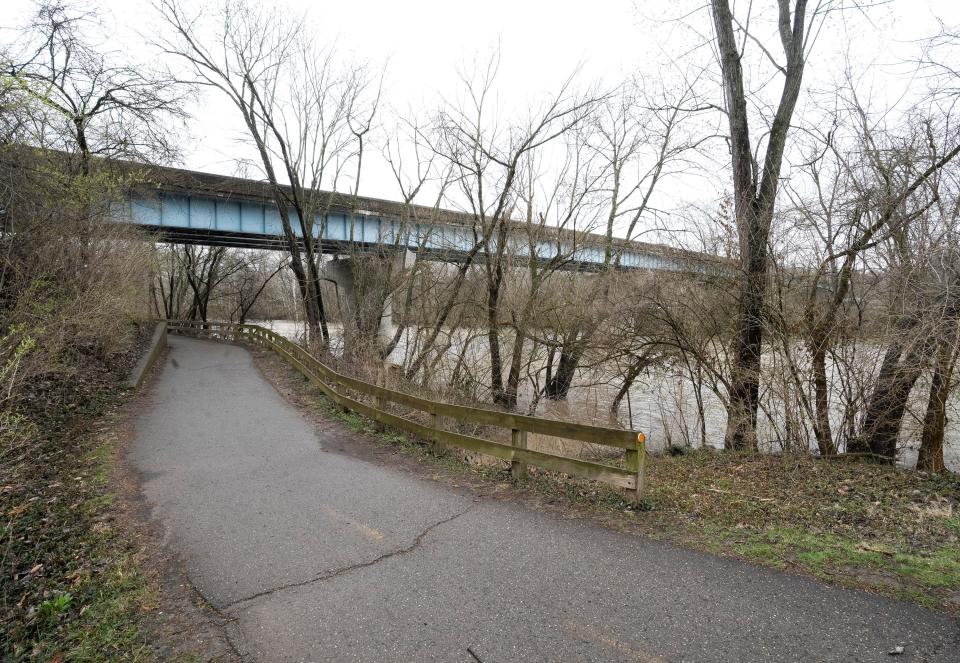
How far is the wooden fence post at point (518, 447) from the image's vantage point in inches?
250

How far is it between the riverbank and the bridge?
4279mm

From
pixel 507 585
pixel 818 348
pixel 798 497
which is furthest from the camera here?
pixel 818 348

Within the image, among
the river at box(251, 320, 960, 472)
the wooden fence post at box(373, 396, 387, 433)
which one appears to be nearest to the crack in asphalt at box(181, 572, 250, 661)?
the wooden fence post at box(373, 396, 387, 433)

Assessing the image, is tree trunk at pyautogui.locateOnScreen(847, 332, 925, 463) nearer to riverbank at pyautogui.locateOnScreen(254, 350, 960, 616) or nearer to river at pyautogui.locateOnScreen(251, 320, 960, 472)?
riverbank at pyautogui.locateOnScreen(254, 350, 960, 616)

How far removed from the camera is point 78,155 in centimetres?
1376

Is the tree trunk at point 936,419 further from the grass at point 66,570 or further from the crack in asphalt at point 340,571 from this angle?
the grass at point 66,570

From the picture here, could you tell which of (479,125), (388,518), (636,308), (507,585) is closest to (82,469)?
(388,518)

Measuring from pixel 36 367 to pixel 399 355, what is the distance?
18.0 meters

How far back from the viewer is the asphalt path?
10.6 ft

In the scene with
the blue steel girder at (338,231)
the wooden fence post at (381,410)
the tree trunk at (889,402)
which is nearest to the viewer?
the tree trunk at (889,402)

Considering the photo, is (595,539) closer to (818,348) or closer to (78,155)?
(818,348)

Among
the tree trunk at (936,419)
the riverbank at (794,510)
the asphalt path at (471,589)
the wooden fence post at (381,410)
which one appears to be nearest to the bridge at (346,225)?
the tree trunk at (936,419)

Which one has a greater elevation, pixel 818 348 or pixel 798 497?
pixel 818 348

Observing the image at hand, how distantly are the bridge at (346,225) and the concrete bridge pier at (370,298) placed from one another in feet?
2.06
